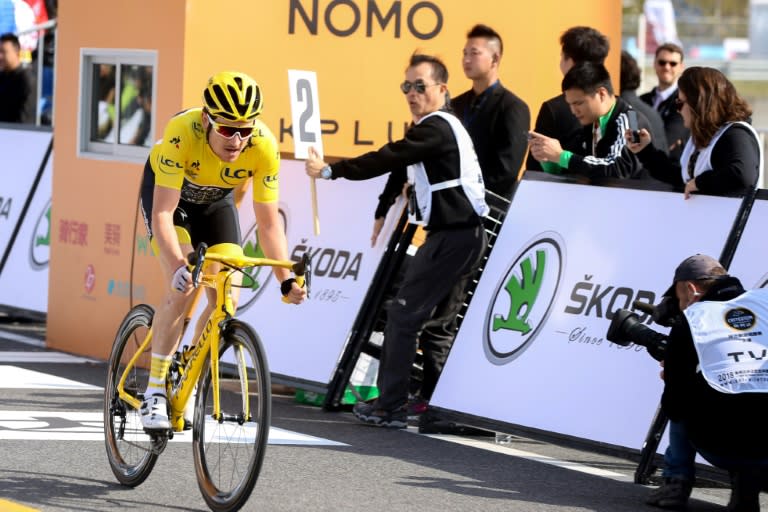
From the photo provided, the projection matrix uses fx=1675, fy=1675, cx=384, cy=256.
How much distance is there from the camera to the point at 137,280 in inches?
507

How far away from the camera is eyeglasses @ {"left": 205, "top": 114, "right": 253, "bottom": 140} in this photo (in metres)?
7.48

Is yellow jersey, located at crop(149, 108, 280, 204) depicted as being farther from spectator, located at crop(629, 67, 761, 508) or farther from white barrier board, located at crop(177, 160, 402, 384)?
white barrier board, located at crop(177, 160, 402, 384)

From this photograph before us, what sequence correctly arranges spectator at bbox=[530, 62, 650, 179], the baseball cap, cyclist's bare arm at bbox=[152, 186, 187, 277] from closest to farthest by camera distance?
cyclist's bare arm at bbox=[152, 186, 187, 277]
the baseball cap
spectator at bbox=[530, 62, 650, 179]

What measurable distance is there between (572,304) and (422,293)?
44.4 inches

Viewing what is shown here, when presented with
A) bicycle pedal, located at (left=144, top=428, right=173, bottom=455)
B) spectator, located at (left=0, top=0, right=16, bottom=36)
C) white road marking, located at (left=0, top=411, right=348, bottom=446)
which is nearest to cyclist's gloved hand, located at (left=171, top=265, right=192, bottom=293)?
bicycle pedal, located at (left=144, top=428, right=173, bottom=455)

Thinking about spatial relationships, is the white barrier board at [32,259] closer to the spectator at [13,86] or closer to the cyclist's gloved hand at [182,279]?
the spectator at [13,86]

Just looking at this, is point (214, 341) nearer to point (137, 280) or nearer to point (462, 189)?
point (462, 189)

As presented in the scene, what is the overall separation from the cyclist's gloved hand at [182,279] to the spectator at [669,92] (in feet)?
23.7

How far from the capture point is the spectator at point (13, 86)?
58.6 feet

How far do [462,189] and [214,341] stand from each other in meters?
3.45

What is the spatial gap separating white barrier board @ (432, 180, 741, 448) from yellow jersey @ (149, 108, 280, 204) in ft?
7.78

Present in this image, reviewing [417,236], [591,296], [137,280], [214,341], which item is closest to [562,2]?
[417,236]

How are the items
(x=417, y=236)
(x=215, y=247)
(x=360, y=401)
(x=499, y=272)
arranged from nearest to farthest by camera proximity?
(x=215, y=247) → (x=499, y=272) → (x=360, y=401) → (x=417, y=236)

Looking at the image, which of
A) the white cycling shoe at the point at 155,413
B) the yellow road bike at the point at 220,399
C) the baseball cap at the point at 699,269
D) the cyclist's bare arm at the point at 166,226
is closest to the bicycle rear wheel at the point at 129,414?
the yellow road bike at the point at 220,399
